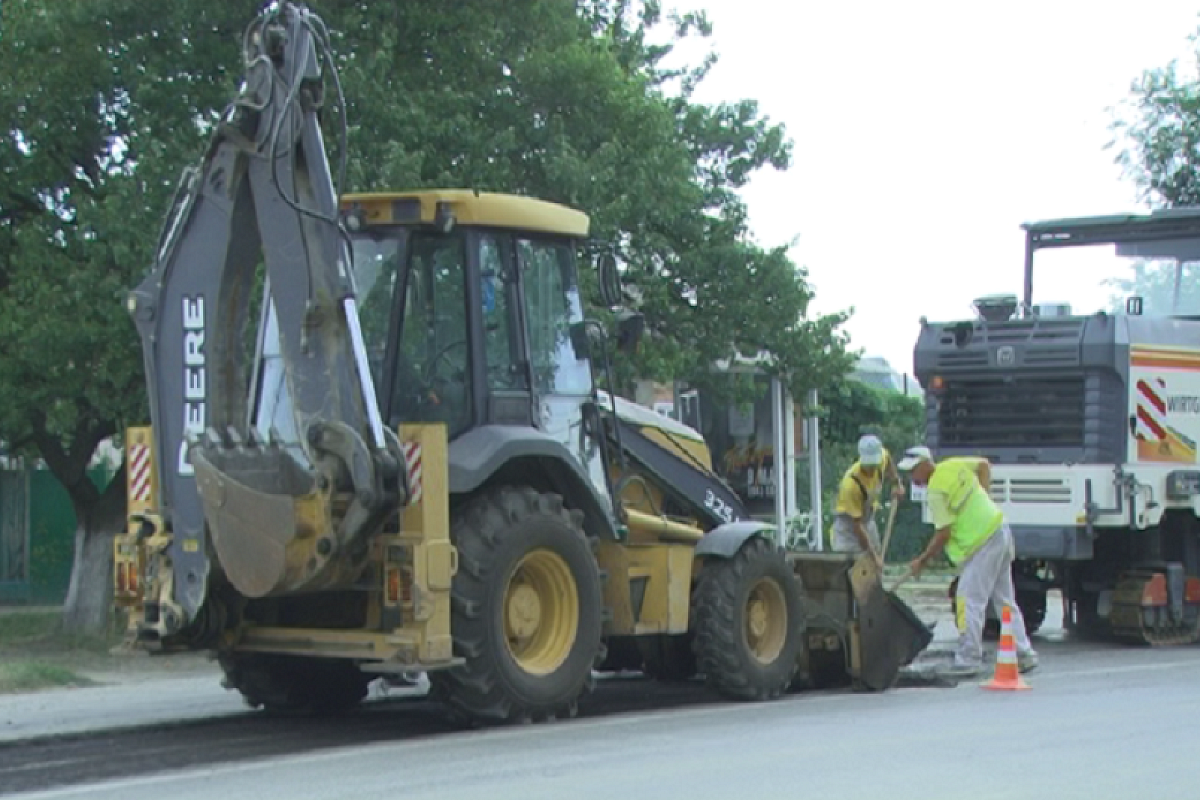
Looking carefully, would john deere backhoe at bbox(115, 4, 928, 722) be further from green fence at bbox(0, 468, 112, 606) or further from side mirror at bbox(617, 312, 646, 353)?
green fence at bbox(0, 468, 112, 606)

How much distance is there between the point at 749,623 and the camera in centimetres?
1312

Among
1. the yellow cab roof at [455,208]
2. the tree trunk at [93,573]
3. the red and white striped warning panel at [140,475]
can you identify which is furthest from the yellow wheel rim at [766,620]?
the tree trunk at [93,573]

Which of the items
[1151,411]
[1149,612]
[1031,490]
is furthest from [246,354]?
[1149,612]

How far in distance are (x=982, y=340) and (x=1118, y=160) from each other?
42.4 feet

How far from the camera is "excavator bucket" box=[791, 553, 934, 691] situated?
13.6 meters

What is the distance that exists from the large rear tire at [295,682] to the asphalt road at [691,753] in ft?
0.71

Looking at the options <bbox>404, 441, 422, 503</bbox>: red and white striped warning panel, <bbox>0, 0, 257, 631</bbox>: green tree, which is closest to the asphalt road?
<bbox>404, 441, 422, 503</bbox>: red and white striped warning panel

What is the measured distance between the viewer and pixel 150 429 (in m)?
11.4

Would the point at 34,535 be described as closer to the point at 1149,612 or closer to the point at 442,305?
the point at 1149,612

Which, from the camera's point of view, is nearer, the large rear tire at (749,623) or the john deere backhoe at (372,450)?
the john deere backhoe at (372,450)

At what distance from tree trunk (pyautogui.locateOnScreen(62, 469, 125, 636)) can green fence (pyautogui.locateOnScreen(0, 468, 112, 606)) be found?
20.4ft

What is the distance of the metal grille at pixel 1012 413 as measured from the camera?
17.7 meters

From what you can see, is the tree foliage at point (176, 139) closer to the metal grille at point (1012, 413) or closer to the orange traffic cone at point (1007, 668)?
the metal grille at point (1012, 413)

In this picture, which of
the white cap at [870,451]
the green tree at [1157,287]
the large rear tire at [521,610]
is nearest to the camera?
the large rear tire at [521,610]
